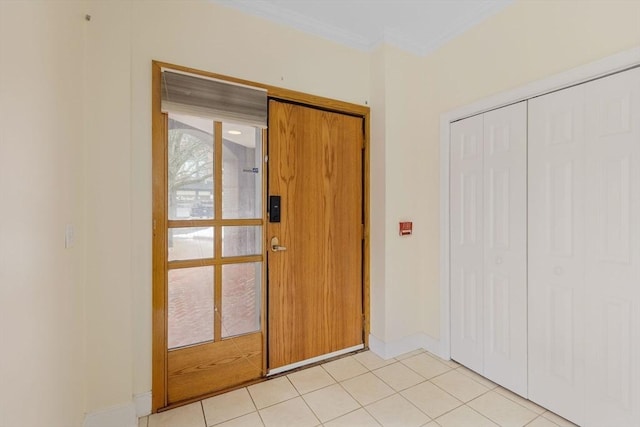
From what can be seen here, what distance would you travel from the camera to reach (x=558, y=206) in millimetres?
1850

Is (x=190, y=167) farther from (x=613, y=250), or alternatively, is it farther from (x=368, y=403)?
(x=613, y=250)

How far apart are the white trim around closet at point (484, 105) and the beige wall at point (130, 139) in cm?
8

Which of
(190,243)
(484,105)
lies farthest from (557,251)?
(190,243)

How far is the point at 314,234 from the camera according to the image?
2523 mm

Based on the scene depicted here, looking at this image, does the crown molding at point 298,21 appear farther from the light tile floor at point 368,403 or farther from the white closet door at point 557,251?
the light tile floor at point 368,403

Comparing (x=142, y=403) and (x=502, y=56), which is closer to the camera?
(x=142, y=403)

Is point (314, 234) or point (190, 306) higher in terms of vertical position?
point (314, 234)

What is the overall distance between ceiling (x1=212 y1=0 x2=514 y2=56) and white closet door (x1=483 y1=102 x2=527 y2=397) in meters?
0.86

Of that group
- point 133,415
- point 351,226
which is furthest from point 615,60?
point 133,415

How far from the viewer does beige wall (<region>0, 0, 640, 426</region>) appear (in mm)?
1021

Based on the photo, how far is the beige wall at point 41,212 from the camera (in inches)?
35.2

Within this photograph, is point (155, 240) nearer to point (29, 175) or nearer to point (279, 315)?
point (29, 175)

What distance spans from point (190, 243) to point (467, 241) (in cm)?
224

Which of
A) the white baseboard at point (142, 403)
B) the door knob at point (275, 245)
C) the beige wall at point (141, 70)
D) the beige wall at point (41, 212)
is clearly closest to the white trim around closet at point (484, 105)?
the door knob at point (275, 245)
